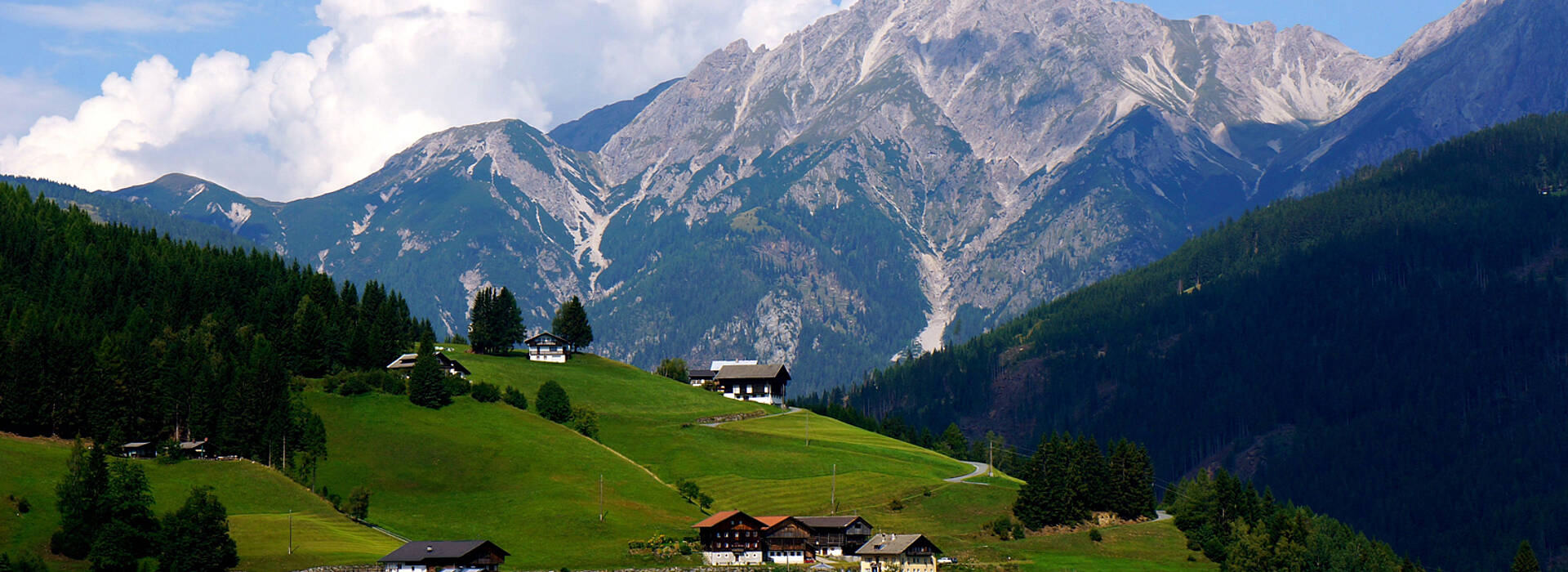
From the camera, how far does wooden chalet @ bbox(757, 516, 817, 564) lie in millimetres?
157000

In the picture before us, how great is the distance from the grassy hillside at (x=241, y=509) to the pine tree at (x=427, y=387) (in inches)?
Result: 1261

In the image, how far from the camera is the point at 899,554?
15062cm

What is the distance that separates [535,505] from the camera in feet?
529

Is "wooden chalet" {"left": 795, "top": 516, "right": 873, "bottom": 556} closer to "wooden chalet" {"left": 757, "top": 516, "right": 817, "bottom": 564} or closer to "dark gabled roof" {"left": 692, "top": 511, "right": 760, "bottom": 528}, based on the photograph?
"wooden chalet" {"left": 757, "top": 516, "right": 817, "bottom": 564}

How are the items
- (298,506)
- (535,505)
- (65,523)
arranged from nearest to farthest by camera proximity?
(65,523)
(298,506)
(535,505)

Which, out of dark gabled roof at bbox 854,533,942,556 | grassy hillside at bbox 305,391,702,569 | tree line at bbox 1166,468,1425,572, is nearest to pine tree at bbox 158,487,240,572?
grassy hillside at bbox 305,391,702,569

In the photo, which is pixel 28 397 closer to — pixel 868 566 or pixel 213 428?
pixel 213 428

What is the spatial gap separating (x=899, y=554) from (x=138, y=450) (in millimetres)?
77108

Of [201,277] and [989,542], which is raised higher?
[201,277]

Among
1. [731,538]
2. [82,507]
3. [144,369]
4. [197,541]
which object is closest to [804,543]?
[731,538]

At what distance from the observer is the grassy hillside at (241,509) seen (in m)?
128

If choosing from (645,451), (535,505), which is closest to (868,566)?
(535,505)

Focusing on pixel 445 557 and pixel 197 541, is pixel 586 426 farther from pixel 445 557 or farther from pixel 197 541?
pixel 197 541

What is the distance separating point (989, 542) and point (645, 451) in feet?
163
